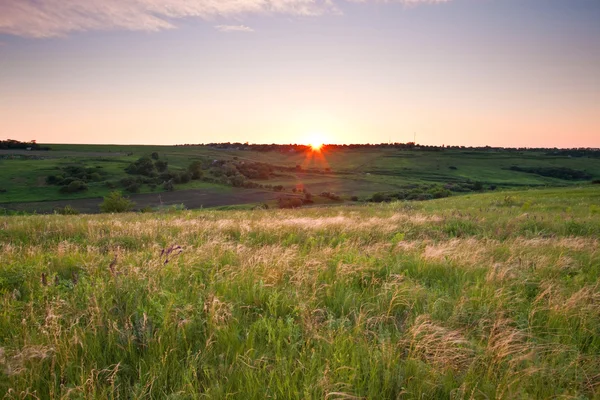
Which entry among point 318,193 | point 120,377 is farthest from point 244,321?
point 318,193

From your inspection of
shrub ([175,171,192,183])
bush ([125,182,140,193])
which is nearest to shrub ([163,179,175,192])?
shrub ([175,171,192,183])

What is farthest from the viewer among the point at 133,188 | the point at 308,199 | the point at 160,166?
the point at 160,166

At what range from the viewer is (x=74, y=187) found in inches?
3989

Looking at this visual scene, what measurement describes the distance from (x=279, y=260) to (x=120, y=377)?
3.07 meters

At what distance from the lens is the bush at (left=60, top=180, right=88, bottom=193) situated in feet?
330

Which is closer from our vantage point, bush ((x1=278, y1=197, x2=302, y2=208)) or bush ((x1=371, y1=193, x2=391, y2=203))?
bush ((x1=278, y1=197, x2=302, y2=208))

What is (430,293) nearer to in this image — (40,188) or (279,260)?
(279,260)

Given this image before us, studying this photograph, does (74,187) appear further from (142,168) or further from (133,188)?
(142,168)

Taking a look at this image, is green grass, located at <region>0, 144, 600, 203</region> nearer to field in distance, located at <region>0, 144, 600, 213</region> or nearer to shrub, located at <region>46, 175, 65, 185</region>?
field in distance, located at <region>0, 144, 600, 213</region>

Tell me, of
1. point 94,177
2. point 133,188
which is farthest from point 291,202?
point 94,177

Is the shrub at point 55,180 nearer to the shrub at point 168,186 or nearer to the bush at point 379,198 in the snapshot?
the shrub at point 168,186

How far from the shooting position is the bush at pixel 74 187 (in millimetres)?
100562

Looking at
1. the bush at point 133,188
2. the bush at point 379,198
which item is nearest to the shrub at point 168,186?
the bush at point 133,188

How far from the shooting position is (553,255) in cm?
705
